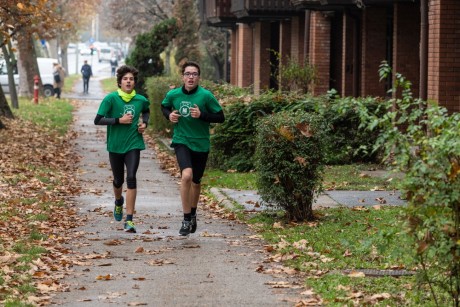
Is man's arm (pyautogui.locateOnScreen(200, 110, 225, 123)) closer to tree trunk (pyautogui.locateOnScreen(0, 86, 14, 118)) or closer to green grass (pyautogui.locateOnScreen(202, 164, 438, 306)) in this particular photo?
green grass (pyautogui.locateOnScreen(202, 164, 438, 306))

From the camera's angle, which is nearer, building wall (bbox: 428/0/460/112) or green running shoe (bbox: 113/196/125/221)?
green running shoe (bbox: 113/196/125/221)

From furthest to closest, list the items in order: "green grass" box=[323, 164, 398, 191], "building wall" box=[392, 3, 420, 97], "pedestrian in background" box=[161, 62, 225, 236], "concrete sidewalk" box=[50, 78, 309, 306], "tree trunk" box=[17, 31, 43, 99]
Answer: "tree trunk" box=[17, 31, 43, 99]
"building wall" box=[392, 3, 420, 97]
"green grass" box=[323, 164, 398, 191]
"pedestrian in background" box=[161, 62, 225, 236]
"concrete sidewalk" box=[50, 78, 309, 306]

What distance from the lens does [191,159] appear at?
490 inches

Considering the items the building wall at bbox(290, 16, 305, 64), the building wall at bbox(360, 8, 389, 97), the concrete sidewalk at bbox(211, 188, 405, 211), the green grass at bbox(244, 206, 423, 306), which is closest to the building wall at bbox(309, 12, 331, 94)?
the building wall at bbox(360, 8, 389, 97)

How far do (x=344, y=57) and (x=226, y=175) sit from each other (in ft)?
32.8

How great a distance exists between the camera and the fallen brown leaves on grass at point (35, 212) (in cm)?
979

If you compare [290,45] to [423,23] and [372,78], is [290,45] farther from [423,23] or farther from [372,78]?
[423,23]

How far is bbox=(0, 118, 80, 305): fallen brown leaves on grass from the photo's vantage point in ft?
32.1

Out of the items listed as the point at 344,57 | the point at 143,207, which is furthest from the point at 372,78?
the point at 143,207

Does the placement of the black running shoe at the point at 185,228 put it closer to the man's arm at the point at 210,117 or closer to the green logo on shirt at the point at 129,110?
the man's arm at the point at 210,117

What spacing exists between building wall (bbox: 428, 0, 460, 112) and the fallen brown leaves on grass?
19.9 ft

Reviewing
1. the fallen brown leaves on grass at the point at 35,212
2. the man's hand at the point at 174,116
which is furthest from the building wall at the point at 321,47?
the man's hand at the point at 174,116

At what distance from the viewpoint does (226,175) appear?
62.0ft

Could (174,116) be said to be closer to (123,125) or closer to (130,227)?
(123,125)
